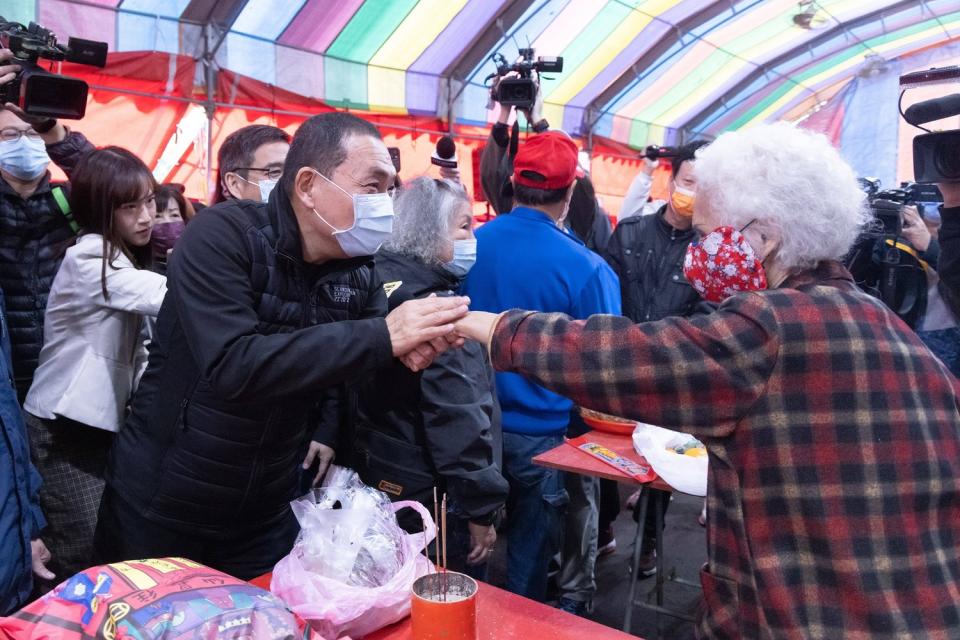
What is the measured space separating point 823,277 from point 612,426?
5.51 feet

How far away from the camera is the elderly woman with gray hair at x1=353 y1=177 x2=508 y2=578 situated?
2.13 metres

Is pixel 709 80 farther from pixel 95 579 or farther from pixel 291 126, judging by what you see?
pixel 95 579

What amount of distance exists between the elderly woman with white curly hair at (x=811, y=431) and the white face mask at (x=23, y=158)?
231cm

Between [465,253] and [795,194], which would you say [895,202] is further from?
[795,194]

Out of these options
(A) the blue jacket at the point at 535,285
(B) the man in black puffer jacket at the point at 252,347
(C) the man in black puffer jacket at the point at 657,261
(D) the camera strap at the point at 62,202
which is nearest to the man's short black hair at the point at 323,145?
(B) the man in black puffer jacket at the point at 252,347

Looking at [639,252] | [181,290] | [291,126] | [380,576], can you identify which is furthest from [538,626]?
[291,126]

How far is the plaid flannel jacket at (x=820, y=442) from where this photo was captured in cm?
118

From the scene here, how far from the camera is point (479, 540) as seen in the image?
2260 mm

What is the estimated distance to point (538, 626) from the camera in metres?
1.40

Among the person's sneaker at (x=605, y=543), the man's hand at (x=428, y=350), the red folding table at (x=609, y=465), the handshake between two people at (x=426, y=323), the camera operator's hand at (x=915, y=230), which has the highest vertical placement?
the camera operator's hand at (x=915, y=230)

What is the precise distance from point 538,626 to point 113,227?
1.85 metres

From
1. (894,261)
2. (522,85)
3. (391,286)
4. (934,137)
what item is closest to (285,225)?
(391,286)

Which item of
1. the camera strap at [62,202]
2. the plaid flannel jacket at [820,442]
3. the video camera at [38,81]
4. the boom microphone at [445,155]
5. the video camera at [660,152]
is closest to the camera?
the plaid flannel jacket at [820,442]

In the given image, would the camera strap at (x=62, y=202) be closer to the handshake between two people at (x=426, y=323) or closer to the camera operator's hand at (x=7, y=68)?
the camera operator's hand at (x=7, y=68)
